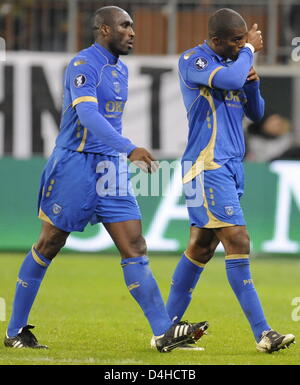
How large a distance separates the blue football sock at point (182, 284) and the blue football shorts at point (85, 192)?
0.71 m

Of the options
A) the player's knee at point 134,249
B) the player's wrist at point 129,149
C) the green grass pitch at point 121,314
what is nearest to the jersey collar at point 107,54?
the player's wrist at point 129,149

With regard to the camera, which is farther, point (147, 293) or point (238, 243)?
point (238, 243)

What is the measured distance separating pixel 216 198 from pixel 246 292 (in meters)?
0.72

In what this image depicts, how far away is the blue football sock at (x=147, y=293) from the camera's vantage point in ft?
25.3

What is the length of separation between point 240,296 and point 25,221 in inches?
354

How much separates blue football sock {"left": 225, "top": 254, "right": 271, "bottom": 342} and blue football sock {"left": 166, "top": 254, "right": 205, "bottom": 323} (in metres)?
0.48

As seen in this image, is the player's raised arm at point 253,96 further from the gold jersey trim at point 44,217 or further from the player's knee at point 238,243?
the gold jersey trim at point 44,217

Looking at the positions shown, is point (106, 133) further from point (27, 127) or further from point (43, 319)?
point (27, 127)

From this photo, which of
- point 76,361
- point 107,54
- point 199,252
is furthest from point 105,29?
point 76,361

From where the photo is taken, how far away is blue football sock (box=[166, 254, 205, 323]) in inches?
328

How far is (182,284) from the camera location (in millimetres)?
8367

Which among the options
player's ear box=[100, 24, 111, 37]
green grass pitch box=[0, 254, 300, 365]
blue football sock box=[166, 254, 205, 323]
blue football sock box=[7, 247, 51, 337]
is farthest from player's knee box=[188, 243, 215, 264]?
player's ear box=[100, 24, 111, 37]

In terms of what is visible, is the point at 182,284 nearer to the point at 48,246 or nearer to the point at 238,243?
the point at 238,243

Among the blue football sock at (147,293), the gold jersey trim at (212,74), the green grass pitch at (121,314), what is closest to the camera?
the green grass pitch at (121,314)
